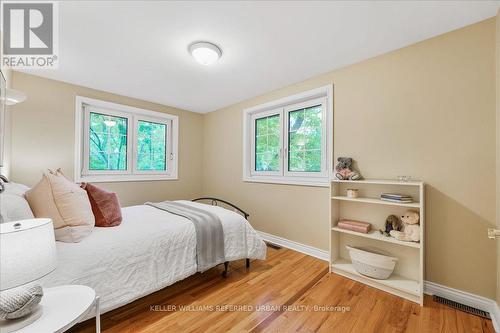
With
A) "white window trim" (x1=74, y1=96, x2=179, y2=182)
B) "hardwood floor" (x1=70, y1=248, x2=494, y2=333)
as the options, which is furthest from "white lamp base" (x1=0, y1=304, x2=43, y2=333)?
"white window trim" (x1=74, y1=96, x2=179, y2=182)

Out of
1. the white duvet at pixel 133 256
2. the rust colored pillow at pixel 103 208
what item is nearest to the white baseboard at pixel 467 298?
the white duvet at pixel 133 256

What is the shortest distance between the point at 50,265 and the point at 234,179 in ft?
9.81

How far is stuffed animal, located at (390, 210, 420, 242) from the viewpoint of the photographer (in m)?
1.81

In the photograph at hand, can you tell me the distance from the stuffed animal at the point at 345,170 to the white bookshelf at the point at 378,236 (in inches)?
3.1

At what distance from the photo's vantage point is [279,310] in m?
1.66

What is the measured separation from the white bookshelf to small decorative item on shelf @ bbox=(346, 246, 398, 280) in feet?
0.17

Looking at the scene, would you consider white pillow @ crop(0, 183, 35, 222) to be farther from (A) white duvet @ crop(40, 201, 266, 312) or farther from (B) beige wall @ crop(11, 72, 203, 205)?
(B) beige wall @ crop(11, 72, 203, 205)

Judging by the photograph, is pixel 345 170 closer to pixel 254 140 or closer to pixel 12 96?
pixel 254 140

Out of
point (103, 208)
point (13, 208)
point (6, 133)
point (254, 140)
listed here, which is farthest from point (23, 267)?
point (254, 140)

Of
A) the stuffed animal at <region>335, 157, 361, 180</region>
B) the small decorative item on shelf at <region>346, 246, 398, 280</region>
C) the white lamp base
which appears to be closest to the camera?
the white lamp base

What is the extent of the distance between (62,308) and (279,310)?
1404 mm

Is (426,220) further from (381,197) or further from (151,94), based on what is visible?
(151,94)

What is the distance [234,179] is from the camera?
12.4ft

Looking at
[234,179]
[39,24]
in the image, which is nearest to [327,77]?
[234,179]
